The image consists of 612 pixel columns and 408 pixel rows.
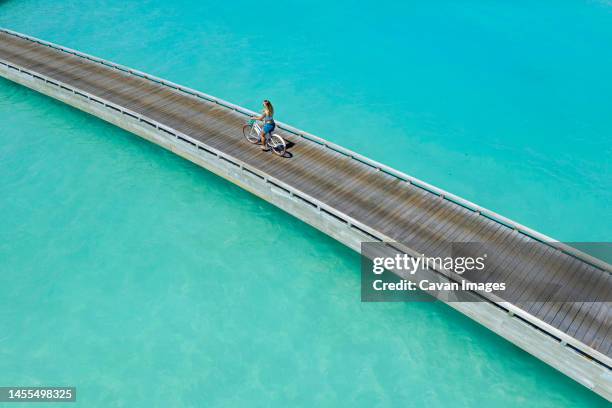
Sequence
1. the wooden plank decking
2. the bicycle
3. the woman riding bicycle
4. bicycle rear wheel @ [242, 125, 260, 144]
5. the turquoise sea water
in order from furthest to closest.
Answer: bicycle rear wheel @ [242, 125, 260, 144], the bicycle, the woman riding bicycle, the turquoise sea water, the wooden plank decking

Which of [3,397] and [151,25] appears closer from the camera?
[3,397]

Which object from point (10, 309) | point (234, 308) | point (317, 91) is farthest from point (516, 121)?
point (10, 309)

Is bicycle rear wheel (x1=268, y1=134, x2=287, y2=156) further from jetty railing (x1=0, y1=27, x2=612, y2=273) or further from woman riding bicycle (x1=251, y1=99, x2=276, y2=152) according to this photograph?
jetty railing (x1=0, y1=27, x2=612, y2=273)

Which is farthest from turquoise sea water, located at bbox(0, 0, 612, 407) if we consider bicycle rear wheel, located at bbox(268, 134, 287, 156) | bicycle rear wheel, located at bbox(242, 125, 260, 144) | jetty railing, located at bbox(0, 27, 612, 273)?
jetty railing, located at bbox(0, 27, 612, 273)

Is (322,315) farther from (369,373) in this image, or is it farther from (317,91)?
(317,91)

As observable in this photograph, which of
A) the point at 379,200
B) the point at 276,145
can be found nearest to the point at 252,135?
the point at 276,145

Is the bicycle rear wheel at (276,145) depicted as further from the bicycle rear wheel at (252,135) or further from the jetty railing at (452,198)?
the jetty railing at (452,198)
